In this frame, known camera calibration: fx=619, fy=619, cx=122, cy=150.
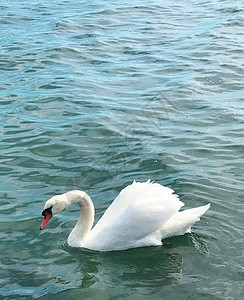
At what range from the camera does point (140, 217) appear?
26.2 ft

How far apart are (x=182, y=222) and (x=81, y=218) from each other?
4.39 feet

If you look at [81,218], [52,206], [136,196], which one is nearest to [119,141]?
[136,196]

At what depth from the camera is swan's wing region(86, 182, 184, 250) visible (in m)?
8.00

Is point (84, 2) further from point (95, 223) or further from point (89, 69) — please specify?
point (95, 223)

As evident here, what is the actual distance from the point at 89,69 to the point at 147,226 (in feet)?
28.9

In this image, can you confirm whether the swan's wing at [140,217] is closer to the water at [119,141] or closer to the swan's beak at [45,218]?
the water at [119,141]

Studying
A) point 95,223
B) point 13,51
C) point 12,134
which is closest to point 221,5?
point 13,51

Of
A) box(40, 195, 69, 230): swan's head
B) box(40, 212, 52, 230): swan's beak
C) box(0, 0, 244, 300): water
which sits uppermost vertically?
box(40, 195, 69, 230): swan's head

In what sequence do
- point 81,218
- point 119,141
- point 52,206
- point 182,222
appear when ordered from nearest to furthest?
point 52,206 → point 182,222 → point 81,218 → point 119,141

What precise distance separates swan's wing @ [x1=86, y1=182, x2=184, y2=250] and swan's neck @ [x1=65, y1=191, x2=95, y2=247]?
7.4 inches

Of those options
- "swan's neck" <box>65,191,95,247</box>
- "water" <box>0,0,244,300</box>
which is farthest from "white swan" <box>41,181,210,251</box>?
"water" <box>0,0,244,300</box>

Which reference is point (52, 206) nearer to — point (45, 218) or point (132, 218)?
point (45, 218)

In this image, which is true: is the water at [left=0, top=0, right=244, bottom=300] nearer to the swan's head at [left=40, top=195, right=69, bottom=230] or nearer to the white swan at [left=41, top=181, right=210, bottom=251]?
the white swan at [left=41, top=181, right=210, bottom=251]

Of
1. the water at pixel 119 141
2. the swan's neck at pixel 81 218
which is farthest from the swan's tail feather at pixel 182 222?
the swan's neck at pixel 81 218
